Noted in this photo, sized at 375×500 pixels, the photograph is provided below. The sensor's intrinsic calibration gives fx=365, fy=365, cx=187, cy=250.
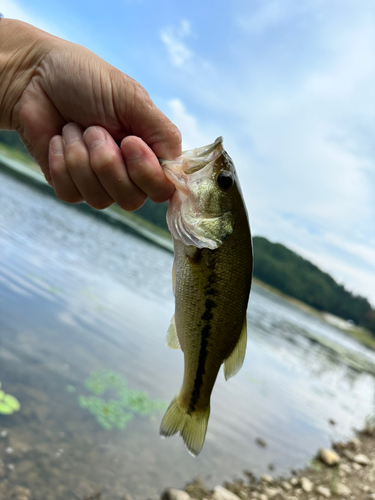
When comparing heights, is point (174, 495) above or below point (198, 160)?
below

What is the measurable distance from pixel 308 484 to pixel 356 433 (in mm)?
6100

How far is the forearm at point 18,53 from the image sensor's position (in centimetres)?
246

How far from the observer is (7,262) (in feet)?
42.3

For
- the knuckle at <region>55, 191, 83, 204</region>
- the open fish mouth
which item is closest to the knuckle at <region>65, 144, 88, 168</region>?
the knuckle at <region>55, 191, 83, 204</region>

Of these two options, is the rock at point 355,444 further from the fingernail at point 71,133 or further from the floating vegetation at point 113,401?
the fingernail at point 71,133

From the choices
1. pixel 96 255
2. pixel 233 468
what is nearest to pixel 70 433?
pixel 233 468

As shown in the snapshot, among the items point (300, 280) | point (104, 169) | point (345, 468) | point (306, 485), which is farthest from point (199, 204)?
point (300, 280)

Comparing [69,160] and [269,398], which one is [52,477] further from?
[269,398]

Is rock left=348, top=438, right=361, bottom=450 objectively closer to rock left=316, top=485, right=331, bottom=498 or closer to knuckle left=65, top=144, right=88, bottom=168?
rock left=316, top=485, right=331, bottom=498

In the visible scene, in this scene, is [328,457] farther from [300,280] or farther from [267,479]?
[300,280]

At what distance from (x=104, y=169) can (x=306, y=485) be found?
804 cm

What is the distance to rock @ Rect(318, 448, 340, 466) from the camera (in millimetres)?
9000

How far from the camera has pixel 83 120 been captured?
238 cm

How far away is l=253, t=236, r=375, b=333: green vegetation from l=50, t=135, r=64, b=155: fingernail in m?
106
